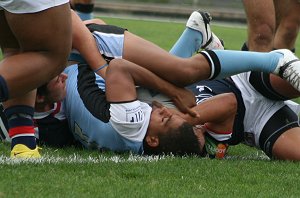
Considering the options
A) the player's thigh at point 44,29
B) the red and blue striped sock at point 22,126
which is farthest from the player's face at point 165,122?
the player's thigh at point 44,29

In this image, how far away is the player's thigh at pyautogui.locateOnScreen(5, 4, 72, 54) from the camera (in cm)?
443

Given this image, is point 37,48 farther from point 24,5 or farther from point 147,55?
point 147,55

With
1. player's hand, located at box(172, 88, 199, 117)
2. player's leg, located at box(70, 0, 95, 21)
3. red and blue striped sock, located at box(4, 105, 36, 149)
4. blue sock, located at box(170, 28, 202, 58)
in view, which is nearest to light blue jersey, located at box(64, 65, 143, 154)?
player's hand, located at box(172, 88, 199, 117)

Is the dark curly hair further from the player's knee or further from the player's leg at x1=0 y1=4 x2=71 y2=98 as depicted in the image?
the player's knee

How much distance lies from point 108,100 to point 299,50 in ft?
39.4

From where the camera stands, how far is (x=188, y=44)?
6.78 metres

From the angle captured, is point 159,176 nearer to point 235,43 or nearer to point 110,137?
point 110,137

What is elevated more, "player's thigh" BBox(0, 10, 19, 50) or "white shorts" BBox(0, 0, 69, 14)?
"white shorts" BBox(0, 0, 69, 14)

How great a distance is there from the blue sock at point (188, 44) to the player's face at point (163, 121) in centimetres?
137

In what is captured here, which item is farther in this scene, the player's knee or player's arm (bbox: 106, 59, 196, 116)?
the player's knee

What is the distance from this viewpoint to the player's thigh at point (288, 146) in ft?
17.9

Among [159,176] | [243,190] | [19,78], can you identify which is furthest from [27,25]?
[243,190]

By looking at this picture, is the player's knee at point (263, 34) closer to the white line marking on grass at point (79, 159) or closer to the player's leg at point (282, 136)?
the player's leg at point (282, 136)

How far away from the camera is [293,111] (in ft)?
19.3
